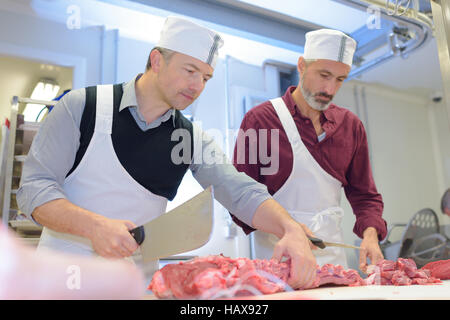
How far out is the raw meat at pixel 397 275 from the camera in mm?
1409

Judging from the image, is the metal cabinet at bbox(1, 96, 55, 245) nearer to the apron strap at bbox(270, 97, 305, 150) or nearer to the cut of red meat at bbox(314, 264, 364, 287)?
the apron strap at bbox(270, 97, 305, 150)

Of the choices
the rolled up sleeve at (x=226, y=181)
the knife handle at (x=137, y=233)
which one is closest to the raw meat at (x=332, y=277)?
the rolled up sleeve at (x=226, y=181)

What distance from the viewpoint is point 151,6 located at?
2883mm

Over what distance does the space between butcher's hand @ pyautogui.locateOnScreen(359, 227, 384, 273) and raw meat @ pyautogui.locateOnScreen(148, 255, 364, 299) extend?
0.50 m

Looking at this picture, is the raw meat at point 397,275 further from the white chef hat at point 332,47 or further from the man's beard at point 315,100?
A: the white chef hat at point 332,47

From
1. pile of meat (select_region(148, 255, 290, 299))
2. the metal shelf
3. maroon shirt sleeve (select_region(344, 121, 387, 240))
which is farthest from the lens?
the metal shelf

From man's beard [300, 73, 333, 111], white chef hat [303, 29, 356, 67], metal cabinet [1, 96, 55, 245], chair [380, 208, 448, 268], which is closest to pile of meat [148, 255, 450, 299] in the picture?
man's beard [300, 73, 333, 111]

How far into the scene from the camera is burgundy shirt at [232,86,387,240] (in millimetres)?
2012

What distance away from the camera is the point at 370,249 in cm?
187

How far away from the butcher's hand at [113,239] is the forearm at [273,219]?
20.2 inches

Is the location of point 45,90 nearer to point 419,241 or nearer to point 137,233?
point 137,233

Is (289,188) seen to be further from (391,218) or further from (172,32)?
(391,218)
